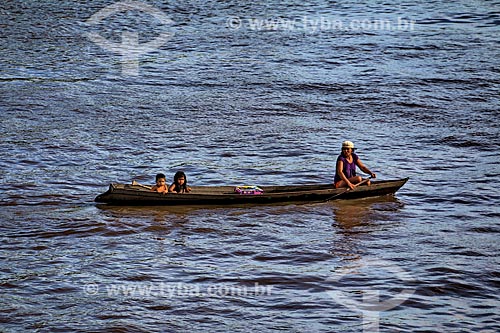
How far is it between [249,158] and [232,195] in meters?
3.50

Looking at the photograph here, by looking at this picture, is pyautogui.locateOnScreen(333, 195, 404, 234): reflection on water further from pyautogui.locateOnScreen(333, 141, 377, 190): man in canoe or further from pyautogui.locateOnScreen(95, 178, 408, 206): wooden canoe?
pyautogui.locateOnScreen(333, 141, 377, 190): man in canoe

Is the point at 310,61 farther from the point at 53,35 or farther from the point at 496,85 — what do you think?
the point at 53,35

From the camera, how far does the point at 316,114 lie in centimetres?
2241

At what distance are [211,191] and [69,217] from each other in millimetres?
2378

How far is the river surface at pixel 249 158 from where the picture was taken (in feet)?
40.6

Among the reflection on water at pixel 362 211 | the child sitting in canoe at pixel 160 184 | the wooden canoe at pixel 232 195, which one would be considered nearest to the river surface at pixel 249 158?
the reflection on water at pixel 362 211

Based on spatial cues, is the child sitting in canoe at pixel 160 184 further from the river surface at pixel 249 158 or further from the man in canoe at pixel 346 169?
the man in canoe at pixel 346 169

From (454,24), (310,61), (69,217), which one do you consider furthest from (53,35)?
(69,217)

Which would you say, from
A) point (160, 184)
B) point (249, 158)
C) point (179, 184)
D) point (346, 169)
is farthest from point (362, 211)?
point (249, 158)

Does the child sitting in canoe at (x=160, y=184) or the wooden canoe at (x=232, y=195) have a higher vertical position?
the child sitting in canoe at (x=160, y=184)

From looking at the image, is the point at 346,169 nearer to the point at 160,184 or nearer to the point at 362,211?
the point at 362,211

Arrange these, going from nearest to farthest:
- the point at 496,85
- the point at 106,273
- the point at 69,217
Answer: the point at 106,273, the point at 69,217, the point at 496,85

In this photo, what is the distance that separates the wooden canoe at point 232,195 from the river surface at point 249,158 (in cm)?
22

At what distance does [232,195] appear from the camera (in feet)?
51.5
